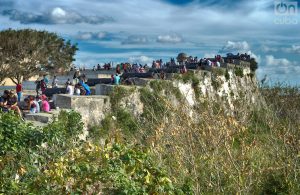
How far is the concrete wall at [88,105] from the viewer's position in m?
18.4

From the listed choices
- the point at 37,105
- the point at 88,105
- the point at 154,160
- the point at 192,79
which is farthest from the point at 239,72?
the point at 154,160

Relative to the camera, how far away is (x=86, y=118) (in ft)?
62.4

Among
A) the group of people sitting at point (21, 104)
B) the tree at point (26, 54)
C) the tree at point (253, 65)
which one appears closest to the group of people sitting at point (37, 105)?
the group of people sitting at point (21, 104)


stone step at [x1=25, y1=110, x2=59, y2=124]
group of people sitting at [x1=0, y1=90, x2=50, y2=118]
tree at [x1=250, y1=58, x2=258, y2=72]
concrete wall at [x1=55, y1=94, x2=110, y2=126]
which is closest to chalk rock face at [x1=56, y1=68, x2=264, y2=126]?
concrete wall at [x1=55, y1=94, x2=110, y2=126]

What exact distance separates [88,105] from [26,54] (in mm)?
21545

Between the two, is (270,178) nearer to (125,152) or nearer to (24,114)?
(125,152)

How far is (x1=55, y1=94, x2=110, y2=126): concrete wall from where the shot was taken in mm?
18422

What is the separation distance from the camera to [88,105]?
63.1ft

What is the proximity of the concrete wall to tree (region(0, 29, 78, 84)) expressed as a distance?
18267 millimetres

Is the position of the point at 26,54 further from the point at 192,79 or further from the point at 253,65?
the point at 253,65

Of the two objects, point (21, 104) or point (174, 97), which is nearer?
point (21, 104)

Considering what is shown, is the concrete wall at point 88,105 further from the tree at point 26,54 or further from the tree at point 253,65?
the tree at point 253,65

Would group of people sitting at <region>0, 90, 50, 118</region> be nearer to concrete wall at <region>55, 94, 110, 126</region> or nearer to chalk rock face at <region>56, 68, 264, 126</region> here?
concrete wall at <region>55, 94, 110, 126</region>

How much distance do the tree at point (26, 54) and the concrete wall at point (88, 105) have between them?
59.9 feet
